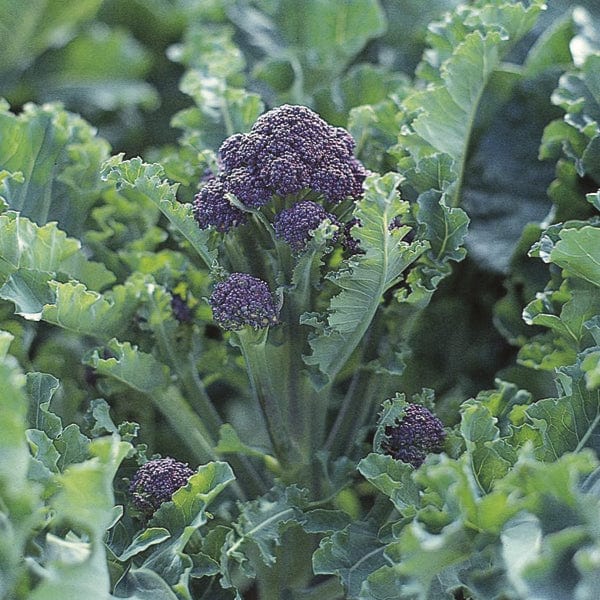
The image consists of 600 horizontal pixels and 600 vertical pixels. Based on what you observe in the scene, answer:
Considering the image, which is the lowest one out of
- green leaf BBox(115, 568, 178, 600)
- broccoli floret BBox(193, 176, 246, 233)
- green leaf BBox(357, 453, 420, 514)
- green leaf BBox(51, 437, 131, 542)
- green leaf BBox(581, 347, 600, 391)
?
green leaf BBox(115, 568, 178, 600)

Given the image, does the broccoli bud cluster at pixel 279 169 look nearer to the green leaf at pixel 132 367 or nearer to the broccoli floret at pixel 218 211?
the broccoli floret at pixel 218 211

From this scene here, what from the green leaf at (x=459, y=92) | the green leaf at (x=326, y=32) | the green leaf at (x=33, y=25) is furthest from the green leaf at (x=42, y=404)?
the green leaf at (x=33, y=25)

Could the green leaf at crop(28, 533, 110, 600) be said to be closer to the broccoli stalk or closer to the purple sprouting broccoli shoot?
the broccoli stalk

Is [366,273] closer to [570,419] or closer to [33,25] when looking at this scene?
[570,419]

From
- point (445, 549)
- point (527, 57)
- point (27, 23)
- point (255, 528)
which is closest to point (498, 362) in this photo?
point (527, 57)

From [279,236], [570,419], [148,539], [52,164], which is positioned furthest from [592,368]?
[52,164]

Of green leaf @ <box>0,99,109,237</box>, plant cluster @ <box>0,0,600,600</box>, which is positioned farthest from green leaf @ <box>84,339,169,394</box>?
green leaf @ <box>0,99,109,237</box>

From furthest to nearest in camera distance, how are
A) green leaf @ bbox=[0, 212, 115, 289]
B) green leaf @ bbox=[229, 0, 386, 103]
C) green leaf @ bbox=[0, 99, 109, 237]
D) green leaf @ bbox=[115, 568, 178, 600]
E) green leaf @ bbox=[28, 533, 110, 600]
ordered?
green leaf @ bbox=[229, 0, 386, 103] → green leaf @ bbox=[0, 99, 109, 237] → green leaf @ bbox=[0, 212, 115, 289] → green leaf @ bbox=[115, 568, 178, 600] → green leaf @ bbox=[28, 533, 110, 600]

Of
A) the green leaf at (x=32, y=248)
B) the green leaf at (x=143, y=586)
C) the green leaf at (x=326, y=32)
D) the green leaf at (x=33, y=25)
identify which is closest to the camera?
the green leaf at (x=143, y=586)
